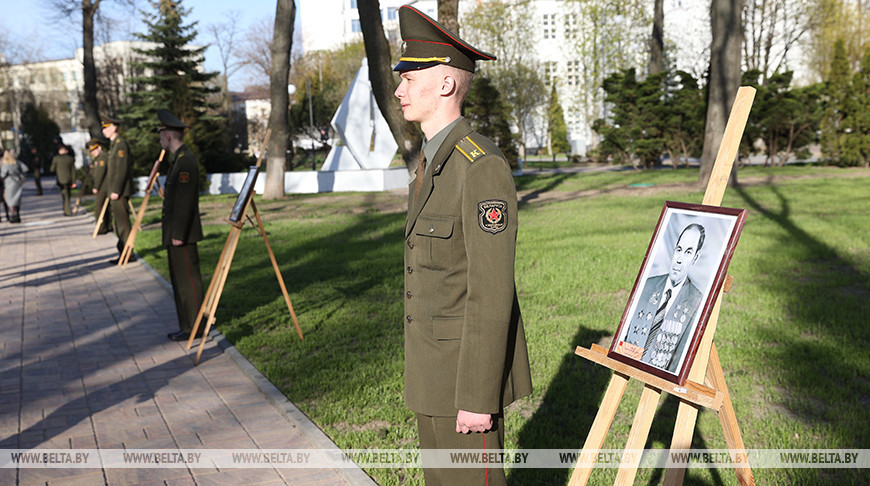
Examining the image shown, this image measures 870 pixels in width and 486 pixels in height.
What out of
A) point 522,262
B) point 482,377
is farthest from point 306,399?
point 522,262

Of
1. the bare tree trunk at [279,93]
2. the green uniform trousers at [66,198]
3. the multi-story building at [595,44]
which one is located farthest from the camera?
the multi-story building at [595,44]

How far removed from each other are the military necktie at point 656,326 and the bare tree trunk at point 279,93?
19.1 meters

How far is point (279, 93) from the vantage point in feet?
70.2

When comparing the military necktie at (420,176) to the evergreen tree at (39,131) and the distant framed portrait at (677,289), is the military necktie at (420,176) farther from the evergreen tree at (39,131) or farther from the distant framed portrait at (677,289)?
the evergreen tree at (39,131)

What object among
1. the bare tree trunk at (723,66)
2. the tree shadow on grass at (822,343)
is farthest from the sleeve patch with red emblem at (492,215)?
the bare tree trunk at (723,66)

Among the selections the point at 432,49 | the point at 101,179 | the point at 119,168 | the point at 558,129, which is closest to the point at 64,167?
the point at 101,179

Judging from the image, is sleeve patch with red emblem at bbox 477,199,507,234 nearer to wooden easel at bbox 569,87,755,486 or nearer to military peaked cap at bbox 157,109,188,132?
wooden easel at bbox 569,87,755,486

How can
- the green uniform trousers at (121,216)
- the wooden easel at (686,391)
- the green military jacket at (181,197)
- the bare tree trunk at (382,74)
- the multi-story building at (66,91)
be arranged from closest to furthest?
the wooden easel at (686,391) → the green military jacket at (181,197) → the bare tree trunk at (382,74) → the green uniform trousers at (121,216) → the multi-story building at (66,91)

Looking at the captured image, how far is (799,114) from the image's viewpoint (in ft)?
83.9

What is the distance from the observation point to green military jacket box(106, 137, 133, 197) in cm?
1233

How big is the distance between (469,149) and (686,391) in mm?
1208

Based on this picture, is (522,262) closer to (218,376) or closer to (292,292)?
(292,292)

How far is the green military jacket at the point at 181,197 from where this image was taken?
280 inches

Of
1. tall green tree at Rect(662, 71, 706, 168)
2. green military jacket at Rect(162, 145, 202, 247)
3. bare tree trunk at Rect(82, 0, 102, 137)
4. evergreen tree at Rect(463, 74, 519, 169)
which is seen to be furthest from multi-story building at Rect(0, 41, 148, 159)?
green military jacket at Rect(162, 145, 202, 247)
